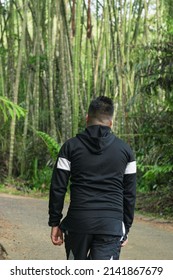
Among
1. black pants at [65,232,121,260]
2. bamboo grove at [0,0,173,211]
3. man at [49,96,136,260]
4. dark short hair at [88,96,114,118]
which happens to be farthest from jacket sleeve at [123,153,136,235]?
bamboo grove at [0,0,173,211]

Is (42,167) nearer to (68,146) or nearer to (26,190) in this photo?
(26,190)

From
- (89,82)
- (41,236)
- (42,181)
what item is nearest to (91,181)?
(41,236)

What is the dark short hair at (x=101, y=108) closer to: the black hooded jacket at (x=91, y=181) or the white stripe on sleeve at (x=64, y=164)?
the black hooded jacket at (x=91, y=181)

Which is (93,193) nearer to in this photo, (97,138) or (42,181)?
(97,138)

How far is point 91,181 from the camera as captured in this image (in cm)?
280

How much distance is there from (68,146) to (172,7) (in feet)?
32.0

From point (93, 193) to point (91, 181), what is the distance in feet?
0.20

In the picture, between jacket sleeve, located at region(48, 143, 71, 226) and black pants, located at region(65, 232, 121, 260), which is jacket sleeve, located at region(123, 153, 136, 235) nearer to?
black pants, located at region(65, 232, 121, 260)

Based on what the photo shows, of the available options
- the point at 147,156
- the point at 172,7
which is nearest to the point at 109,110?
the point at 147,156

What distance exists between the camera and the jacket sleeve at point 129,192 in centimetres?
290

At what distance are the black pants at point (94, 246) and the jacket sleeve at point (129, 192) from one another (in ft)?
0.46

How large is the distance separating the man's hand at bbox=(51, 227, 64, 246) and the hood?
0.43 metres

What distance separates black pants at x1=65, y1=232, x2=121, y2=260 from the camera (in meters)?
2.76

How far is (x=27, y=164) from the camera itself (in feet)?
43.0
